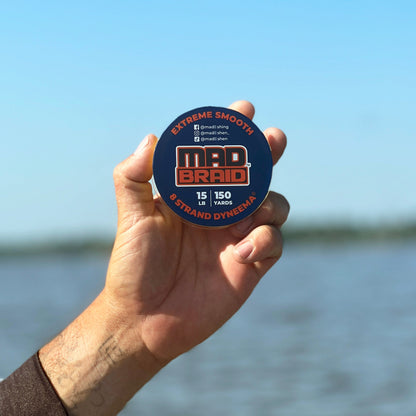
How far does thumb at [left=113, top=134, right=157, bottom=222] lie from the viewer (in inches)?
119

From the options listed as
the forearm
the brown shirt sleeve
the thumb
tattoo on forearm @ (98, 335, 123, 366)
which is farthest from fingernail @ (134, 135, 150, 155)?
the brown shirt sleeve

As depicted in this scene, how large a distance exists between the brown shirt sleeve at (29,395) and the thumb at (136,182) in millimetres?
918

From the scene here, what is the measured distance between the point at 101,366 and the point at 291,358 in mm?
10907

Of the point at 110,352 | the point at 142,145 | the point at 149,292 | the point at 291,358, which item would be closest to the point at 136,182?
the point at 142,145

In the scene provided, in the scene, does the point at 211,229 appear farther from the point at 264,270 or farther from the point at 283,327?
the point at 283,327

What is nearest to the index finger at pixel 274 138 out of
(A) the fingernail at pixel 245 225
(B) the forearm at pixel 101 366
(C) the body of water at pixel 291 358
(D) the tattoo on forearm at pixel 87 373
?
(A) the fingernail at pixel 245 225

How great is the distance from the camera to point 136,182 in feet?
10.0

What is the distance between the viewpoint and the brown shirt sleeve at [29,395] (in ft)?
10.0

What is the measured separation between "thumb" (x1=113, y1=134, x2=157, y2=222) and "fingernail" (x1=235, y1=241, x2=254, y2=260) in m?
0.51

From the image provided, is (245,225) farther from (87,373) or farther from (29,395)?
(29,395)

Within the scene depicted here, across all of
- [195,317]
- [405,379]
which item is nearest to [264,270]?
[195,317]

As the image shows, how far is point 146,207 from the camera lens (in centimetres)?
311

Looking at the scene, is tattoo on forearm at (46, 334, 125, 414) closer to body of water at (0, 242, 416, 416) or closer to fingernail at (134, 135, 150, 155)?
fingernail at (134, 135, 150, 155)

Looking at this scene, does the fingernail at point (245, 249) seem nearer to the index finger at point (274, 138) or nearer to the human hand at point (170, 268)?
the human hand at point (170, 268)
